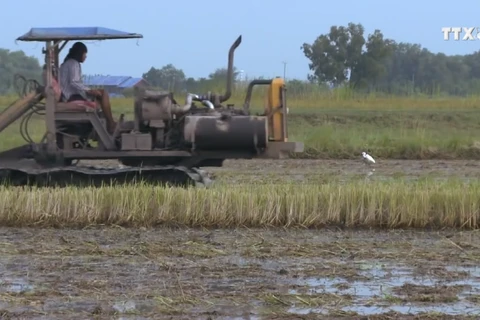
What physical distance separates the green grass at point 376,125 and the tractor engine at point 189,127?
103 cm

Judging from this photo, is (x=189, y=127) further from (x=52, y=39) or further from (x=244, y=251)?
(x=244, y=251)

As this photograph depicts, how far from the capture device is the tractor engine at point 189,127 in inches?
481

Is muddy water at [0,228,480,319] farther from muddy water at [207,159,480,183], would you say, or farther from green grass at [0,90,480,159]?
muddy water at [207,159,480,183]

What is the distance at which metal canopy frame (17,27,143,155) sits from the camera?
40.3ft

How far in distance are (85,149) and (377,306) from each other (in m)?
6.52

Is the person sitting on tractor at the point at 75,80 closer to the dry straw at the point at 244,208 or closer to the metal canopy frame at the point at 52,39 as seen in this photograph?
the metal canopy frame at the point at 52,39

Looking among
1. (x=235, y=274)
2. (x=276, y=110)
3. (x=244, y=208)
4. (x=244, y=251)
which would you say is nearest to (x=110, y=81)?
(x=276, y=110)

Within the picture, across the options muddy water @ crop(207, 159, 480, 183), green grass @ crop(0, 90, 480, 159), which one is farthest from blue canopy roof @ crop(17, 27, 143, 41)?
muddy water @ crop(207, 159, 480, 183)

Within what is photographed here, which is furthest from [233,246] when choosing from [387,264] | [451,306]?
[451,306]

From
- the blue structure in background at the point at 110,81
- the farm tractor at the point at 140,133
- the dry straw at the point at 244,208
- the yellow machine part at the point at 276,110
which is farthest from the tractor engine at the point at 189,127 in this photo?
the dry straw at the point at 244,208

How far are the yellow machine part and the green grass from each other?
65.7 inches

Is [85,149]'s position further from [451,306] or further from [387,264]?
[451,306]

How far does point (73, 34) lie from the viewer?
1236cm

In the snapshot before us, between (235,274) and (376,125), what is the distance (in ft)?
61.3
